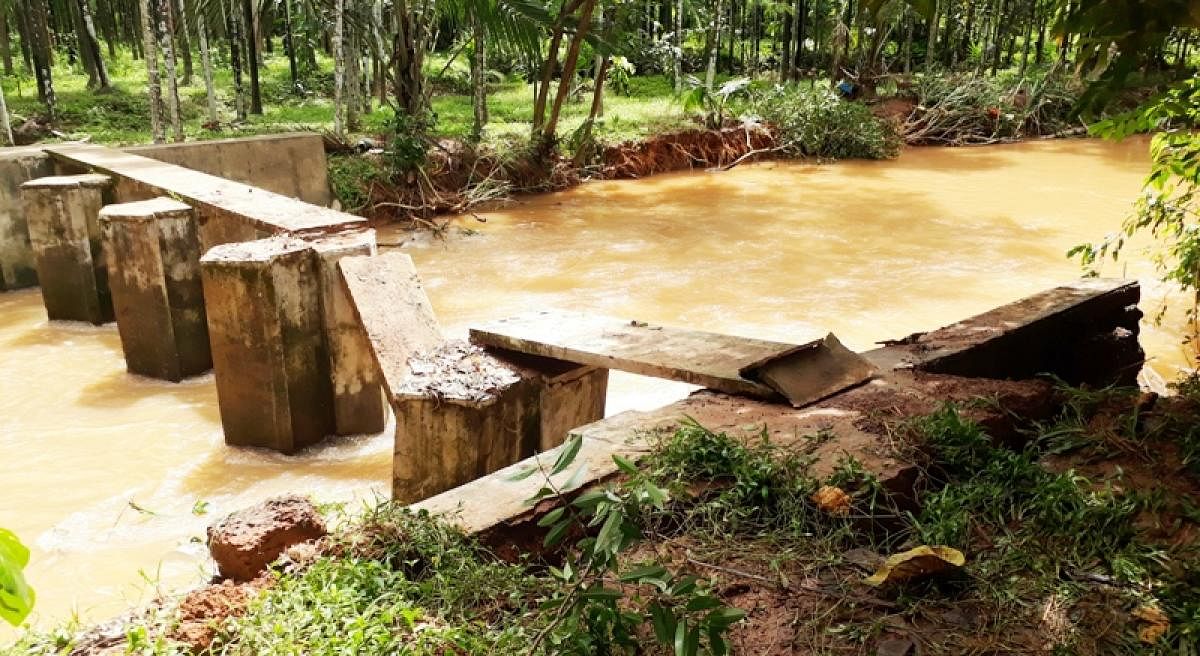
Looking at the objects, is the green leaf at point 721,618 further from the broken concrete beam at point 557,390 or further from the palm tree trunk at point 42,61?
the palm tree trunk at point 42,61

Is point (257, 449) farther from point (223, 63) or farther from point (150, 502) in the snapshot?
point (223, 63)

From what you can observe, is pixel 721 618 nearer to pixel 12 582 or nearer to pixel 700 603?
pixel 700 603

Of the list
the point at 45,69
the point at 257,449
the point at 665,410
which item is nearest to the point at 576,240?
the point at 257,449

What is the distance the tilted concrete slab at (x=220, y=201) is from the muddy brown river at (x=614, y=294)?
115 cm

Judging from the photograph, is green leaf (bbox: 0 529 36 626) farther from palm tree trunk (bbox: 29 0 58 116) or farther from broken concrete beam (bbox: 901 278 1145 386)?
palm tree trunk (bbox: 29 0 58 116)

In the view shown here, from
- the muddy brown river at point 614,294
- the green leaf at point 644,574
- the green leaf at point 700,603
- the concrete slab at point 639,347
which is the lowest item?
the muddy brown river at point 614,294

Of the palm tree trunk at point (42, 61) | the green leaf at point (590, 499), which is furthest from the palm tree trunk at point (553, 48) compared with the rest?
the green leaf at point (590, 499)

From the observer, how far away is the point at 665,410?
3387 mm

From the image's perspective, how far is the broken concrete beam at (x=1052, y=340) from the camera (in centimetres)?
408

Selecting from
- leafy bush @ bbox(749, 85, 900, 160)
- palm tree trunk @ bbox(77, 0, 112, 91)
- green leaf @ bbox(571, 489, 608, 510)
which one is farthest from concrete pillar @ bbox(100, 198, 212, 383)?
palm tree trunk @ bbox(77, 0, 112, 91)

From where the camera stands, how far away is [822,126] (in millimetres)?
17312

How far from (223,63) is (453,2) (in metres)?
15.2

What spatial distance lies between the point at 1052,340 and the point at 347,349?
369 centimetres

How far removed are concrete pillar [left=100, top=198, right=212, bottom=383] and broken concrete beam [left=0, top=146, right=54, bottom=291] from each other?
333 centimetres
